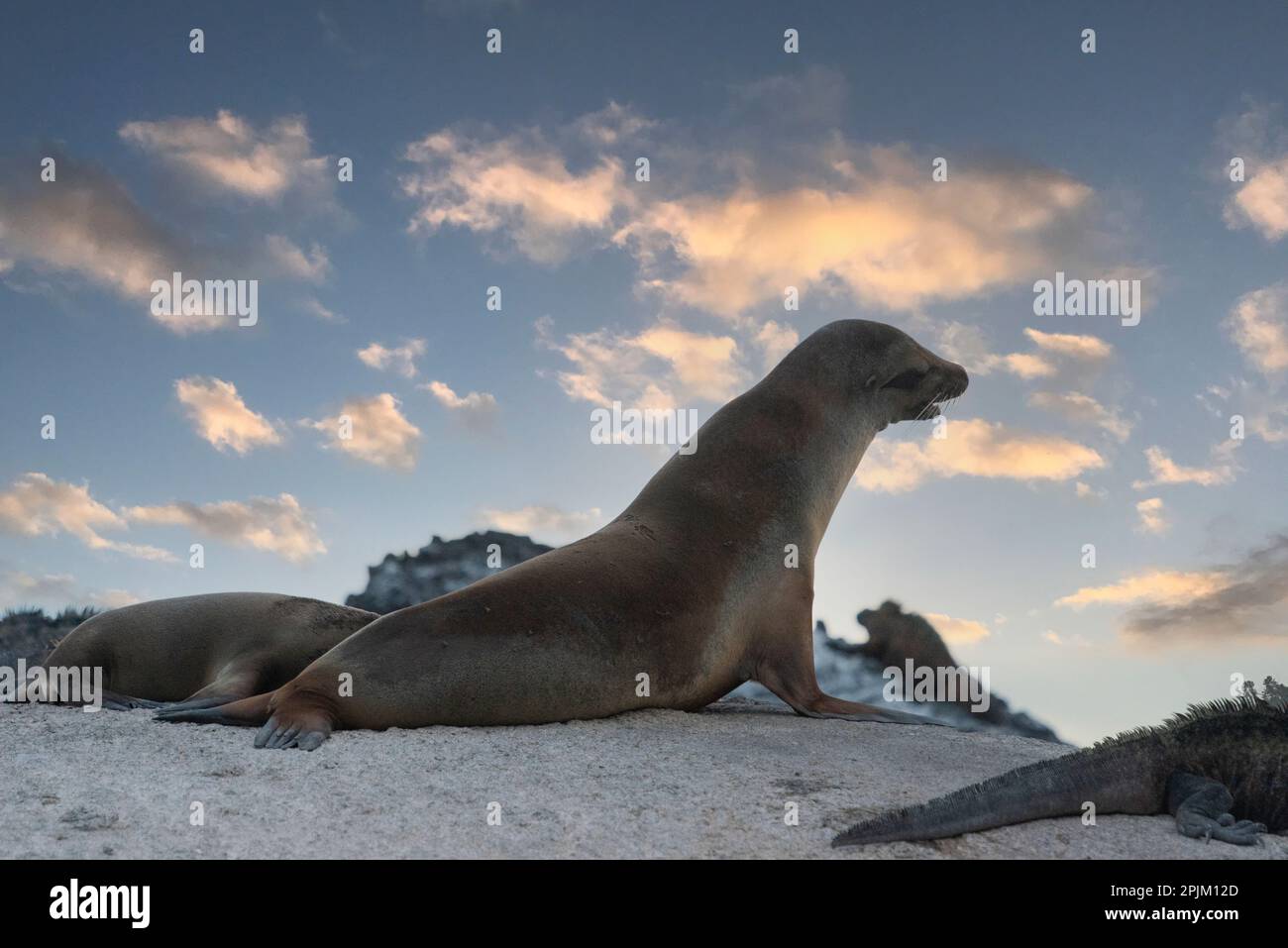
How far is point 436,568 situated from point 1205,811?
9619 mm

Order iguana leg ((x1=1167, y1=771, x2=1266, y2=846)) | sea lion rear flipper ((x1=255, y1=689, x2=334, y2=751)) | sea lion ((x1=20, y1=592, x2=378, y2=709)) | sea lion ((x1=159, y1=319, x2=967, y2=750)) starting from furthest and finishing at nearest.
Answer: sea lion ((x1=20, y1=592, x2=378, y2=709)) → sea lion ((x1=159, y1=319, x2=967, y2=750)) → sea lion rear flipper ((x1=255, y1=689, x2=334, y2=751)) → iguana leg ((x1=1167, y1=771, x2=1266, y2=846))

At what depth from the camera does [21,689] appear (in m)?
9.58

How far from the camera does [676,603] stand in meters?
7.89

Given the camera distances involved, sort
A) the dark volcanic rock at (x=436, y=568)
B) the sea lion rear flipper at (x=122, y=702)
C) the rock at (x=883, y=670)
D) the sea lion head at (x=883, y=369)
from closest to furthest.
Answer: the sea lion rear flipper at (x=122, y=702), the sea lion head at (x=883, y=369), the rock at (x=883, y=670), the dark volcanic rock at (x=436, y=568)

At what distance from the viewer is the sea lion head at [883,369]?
9891mm

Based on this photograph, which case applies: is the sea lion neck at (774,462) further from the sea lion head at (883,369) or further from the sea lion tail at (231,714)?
the sea lion tail at (231,714)

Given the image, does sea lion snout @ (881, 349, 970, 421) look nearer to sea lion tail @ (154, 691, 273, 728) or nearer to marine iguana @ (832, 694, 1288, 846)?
marine iguana @ (832, 694, 1288, 846)

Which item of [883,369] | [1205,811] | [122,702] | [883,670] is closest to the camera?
[1205,811]

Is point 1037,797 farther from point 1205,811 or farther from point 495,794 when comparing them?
point 495,794

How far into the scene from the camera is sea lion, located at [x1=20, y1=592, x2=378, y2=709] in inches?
371

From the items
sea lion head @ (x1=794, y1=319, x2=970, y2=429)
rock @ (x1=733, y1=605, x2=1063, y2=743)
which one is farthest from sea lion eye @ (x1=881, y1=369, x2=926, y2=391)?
rock @ (x1=733, y1=605, x2=1063, y2=743)

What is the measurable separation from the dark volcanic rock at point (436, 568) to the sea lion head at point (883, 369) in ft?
16.2

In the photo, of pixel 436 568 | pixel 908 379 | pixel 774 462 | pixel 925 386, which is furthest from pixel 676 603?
pixel 436 568

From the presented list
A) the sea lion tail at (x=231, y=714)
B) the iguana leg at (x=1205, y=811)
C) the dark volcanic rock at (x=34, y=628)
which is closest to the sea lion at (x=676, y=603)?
the sea lion tail at (x=231, y=714)
